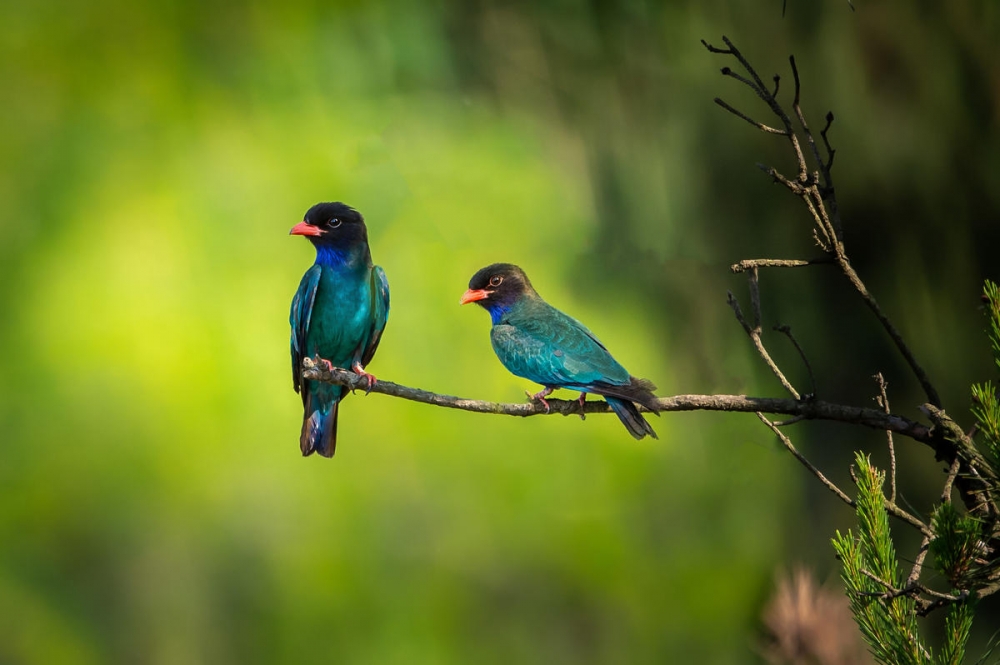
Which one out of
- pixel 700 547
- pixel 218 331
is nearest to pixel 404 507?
pixel 218 331

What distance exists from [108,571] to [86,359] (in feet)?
2.17

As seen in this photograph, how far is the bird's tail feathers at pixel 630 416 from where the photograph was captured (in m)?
1.76

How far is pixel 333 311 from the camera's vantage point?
228cm

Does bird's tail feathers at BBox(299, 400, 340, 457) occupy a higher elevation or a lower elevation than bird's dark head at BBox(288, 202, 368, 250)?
lower

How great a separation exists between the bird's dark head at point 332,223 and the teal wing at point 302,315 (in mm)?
89

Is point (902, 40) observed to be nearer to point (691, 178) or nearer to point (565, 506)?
point (691, 178)

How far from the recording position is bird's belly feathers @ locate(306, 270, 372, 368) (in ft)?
7.45

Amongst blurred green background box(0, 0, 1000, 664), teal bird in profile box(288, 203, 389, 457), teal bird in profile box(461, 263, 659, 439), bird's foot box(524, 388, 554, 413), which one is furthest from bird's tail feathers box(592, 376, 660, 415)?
blurred green background box(0, 0, 1000, 664)

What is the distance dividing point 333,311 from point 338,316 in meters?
0.02

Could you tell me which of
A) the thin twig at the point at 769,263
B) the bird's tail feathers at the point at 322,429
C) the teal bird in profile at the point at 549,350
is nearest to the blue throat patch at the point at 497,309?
the teal bird in profile at the point at 549,350

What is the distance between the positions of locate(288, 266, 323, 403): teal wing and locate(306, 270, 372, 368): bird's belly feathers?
16 mm

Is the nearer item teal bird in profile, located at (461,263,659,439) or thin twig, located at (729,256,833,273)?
thin twig, located at (729,256,833,273)

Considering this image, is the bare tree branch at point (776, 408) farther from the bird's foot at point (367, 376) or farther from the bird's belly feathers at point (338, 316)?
the bird's belly feathers at point (338, 316)

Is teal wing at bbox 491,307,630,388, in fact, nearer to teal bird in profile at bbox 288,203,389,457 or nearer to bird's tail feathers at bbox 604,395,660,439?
bird's tail feathers at bbox 604,395,660,439
